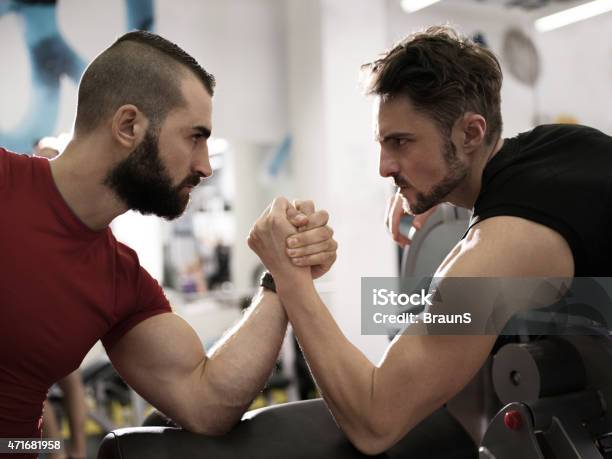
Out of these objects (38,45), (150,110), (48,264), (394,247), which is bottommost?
(394,247)

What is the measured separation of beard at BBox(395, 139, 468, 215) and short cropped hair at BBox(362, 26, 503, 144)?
48 millimetres

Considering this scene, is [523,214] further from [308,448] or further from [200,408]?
[200,408]

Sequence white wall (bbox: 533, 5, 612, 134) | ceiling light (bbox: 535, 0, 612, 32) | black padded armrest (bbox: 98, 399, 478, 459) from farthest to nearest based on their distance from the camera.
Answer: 1. white wall (bbox: 533, 5, 612, 134)
2. ceiling light (bbox: 535, 0, 612, 32)
3. black padded armrest (bbox: 98, 399, 478, 459)

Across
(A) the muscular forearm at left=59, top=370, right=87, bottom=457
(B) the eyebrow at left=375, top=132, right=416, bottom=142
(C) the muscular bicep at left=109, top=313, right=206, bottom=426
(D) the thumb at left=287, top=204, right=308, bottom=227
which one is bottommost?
(A) the muscular forearm at left=59, top=370, right=87, bottom=457

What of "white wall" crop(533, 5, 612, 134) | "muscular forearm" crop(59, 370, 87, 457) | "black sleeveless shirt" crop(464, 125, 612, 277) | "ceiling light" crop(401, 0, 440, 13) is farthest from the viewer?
"white wall" crop(533, 5, 612, 134)

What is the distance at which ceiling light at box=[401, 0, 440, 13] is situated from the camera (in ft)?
17.5

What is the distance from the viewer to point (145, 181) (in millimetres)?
1367

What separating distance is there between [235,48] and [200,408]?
13.8 feet

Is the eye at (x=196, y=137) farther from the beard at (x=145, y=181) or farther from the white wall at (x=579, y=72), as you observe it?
the white wall at (x=579, y=72)

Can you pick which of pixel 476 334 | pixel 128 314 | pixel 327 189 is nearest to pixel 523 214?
pixel 476 334

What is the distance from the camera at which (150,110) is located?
135 cm

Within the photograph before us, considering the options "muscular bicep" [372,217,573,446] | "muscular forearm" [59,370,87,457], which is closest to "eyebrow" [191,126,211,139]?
"muscular bicep" [372,217,573,446]

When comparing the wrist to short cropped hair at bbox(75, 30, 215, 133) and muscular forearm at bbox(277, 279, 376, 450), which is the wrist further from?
short cropped hair at bbox(75, 30, 215, 133)

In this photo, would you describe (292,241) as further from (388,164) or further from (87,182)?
(87,182)
